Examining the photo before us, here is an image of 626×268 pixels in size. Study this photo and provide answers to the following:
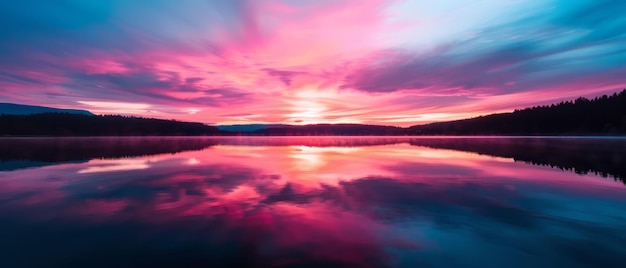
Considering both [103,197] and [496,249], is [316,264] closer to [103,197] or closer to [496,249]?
[496,249]

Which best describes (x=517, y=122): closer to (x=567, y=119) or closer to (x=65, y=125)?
(x=567, y=119)

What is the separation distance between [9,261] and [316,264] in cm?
648

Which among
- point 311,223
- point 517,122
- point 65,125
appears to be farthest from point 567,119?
point 65,125

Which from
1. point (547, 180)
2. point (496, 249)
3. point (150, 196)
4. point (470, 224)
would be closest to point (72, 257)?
point (150, 196)

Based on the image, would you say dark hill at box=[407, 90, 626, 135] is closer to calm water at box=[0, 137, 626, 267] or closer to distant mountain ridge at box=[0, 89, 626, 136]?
distant mountain ridge at box=[0, 89, 626, 136]

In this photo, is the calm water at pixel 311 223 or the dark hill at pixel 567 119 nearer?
the calm water at pixel 311 223

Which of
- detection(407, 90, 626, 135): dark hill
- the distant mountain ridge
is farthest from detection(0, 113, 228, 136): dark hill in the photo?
detection(407, 90, 626, 135): dark hill

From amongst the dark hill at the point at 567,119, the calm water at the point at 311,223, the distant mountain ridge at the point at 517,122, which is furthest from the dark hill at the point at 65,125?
the dark hill at the point at 567,119

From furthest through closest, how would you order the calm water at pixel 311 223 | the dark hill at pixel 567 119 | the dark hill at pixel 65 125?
the dark hill at pixel 65 125 → the dark hill at pixel 567 119 → the calm water at pixel 311 223

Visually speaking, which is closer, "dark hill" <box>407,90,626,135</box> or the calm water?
the calm water

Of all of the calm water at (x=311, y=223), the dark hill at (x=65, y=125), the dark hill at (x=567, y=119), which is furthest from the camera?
the dark hill at (x=65, y=125)

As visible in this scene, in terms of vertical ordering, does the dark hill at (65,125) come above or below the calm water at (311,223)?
above

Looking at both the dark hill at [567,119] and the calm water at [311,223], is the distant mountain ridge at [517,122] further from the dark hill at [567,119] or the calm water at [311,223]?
the calm water at [311,223]

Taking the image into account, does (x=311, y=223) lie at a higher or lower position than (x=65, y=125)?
lower
